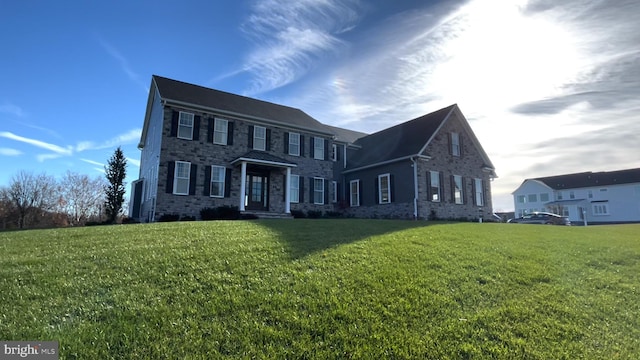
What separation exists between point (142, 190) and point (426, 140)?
54.1 feet

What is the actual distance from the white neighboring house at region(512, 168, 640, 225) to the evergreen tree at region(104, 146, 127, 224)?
145 feet

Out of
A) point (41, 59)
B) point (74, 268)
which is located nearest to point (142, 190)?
point (41, 59)

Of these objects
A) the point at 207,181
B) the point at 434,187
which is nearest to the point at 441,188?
the point at 434,187

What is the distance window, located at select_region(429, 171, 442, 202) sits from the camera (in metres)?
19.2

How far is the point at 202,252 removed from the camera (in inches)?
241

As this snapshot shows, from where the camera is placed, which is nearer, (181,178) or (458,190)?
(181,178)

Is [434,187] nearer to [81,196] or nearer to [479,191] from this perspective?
[479,191]

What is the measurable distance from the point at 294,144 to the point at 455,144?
1015cm

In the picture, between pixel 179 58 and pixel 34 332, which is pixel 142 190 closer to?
pixel 179 58

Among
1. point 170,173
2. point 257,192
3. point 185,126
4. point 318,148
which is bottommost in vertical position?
point 257,192

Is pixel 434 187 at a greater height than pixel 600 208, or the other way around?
pixel 434 187

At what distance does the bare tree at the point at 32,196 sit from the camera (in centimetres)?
2761

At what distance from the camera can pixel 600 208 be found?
41938mm

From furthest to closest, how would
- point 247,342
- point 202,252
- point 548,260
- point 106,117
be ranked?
point 106,117, point 548,260, point 202,252, point 247,342
